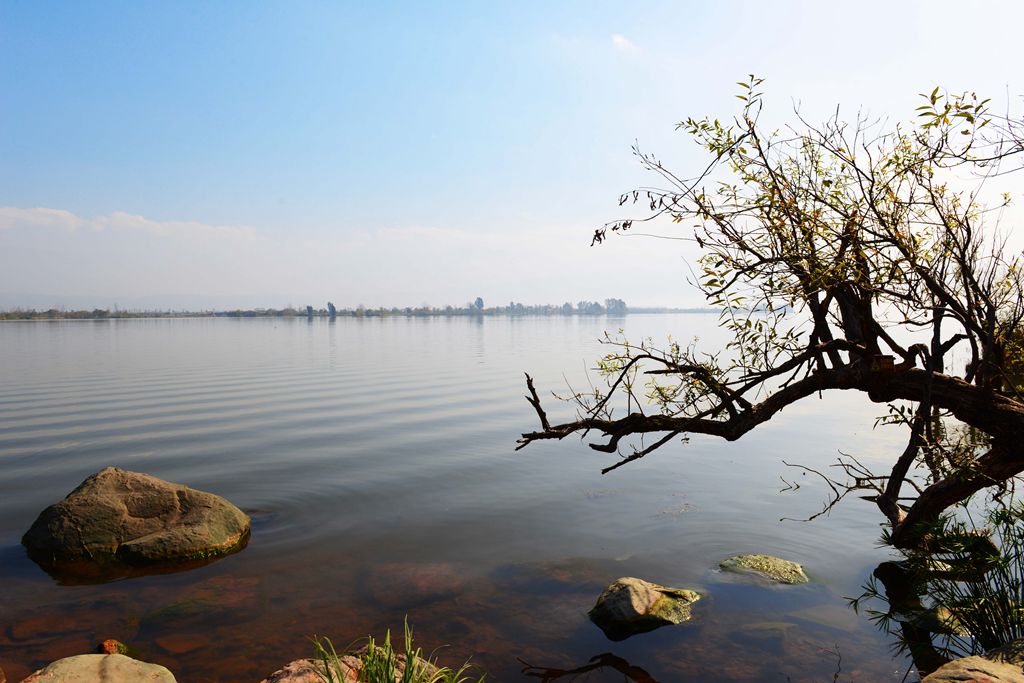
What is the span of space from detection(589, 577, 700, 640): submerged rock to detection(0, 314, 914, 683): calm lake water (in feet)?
0.92

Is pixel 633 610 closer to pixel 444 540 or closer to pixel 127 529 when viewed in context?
pixel 444 540

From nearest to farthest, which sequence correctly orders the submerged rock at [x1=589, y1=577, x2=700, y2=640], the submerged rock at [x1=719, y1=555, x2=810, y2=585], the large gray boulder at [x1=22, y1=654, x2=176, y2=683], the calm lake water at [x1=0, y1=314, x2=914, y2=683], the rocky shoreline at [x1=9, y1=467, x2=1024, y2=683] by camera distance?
1. the large gray boulder at [x1=22, y1=654, x2=176, y2=683]
2. the calm lake water at [x1=0, y1=314, x2=914, y2=683]
3. the submerged rock at [x1=589, y1=577, x2=700, y2=640]
4. the rocky shoreline at [x1=9, y1=467, x2=1024, y2=683]
5. the submerged rock at [x1=719, y1=555, x2=810, y2=585]

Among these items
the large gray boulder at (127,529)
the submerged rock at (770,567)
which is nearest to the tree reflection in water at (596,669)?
the submerged rock at (770,567)

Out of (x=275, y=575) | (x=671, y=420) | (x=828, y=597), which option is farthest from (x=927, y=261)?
(x=275, y=575)

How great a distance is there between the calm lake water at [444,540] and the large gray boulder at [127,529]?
527 mm

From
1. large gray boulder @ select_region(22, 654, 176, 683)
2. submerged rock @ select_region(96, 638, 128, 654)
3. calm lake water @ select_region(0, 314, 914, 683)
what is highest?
large gray boulder @ select_region(22, 654, 176, 683)

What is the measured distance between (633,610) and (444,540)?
6190 millimetres

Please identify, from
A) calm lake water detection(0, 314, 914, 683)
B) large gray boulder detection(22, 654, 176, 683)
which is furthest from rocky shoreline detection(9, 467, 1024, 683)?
large gray boulder detection(22, 654, 176, 683)

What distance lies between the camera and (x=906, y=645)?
35.4 feet

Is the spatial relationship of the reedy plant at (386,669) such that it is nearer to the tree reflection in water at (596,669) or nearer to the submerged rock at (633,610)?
the tree reflection in water at (596,669)

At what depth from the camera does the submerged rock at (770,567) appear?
1346cm

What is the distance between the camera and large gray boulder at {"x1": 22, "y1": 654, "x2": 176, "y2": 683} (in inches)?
296

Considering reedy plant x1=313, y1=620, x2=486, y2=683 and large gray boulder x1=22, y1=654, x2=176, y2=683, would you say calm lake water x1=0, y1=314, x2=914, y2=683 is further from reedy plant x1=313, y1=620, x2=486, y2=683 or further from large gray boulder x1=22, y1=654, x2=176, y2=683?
reedy plant x1=313, y1=620, x2=486, y2=683

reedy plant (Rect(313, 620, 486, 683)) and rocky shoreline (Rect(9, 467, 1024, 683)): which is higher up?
reedy plant (Rect(313, 620, 486, 683))
